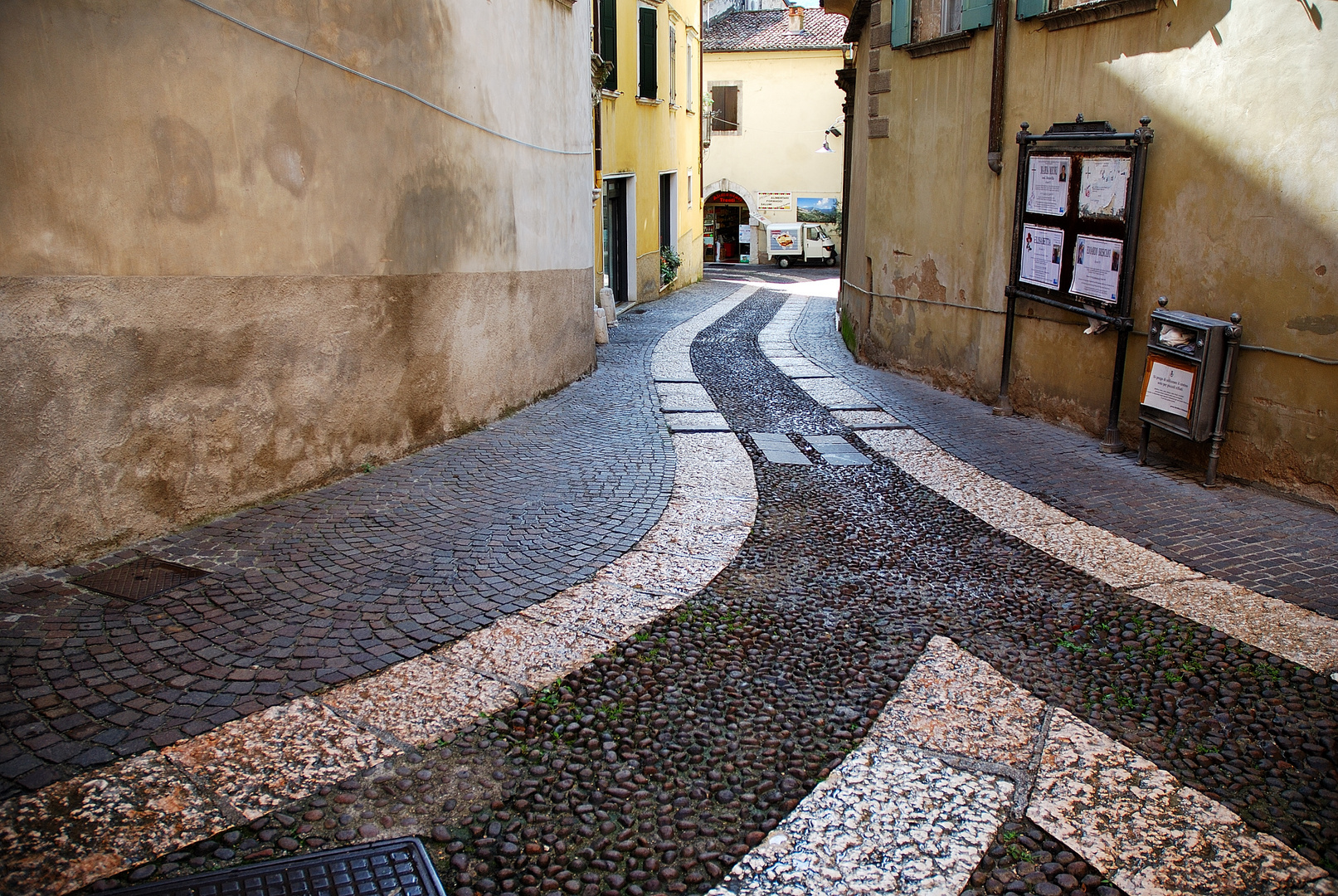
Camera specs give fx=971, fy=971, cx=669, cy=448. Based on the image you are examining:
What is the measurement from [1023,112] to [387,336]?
5.83 m

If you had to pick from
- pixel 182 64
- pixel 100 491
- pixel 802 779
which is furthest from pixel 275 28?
pixel 802 779

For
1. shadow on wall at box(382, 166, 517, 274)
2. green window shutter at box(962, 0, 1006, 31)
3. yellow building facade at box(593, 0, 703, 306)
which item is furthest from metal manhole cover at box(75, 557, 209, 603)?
yellow building facade at box(593, 0, 703, 306)

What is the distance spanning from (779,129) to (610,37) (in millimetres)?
20803

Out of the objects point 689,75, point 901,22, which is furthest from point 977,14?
point 689,75

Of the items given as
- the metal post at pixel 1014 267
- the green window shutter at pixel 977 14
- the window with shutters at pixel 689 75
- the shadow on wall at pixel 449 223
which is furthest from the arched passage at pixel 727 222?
the shadow on wall at pixel 449 223

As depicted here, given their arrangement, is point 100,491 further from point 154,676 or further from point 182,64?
point 182,64

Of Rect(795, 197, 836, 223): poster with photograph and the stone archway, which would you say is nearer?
Rect(795, 197, 836, 223): poster with photograph

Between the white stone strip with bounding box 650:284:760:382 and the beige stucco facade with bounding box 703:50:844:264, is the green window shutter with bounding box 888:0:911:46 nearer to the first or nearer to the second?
the white stone strip with bounding box 650:284:760:382

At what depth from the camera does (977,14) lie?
352 inches

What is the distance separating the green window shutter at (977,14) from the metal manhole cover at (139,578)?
26.3 feet

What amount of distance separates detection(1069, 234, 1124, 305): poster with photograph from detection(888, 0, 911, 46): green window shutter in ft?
13.0

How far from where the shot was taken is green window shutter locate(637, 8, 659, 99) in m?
19.6

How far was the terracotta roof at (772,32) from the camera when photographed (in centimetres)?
3591

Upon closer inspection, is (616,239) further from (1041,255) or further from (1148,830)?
(1148,830)
